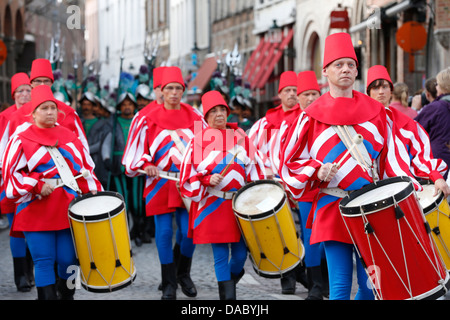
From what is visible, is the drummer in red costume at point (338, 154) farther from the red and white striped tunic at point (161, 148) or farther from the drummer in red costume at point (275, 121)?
the drummer in red costume at point (275, 121)

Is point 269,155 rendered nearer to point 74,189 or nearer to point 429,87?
point 429,87

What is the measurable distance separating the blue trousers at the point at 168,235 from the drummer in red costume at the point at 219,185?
907 millimetres

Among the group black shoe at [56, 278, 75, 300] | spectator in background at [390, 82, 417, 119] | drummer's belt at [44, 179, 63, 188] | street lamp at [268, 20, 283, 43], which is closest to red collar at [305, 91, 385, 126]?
drummer's belt at [44, 179, 63, 188]

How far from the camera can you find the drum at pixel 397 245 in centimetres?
546

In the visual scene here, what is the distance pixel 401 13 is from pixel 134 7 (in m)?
43.7

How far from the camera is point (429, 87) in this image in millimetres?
10508

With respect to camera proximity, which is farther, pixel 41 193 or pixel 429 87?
pixel 429 87

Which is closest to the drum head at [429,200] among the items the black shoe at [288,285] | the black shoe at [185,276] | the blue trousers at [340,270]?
the blue trousers at [340,270]

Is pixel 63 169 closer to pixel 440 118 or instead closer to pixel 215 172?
pixel 215 172

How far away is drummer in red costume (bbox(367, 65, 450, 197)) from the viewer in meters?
7.18

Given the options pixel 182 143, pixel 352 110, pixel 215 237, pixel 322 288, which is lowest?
pixel 322 288

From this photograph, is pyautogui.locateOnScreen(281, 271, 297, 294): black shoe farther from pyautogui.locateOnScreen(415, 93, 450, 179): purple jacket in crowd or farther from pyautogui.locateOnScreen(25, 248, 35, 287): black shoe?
pyautogui.locateOnScreen(25, 248, 35, 287): black shoe
